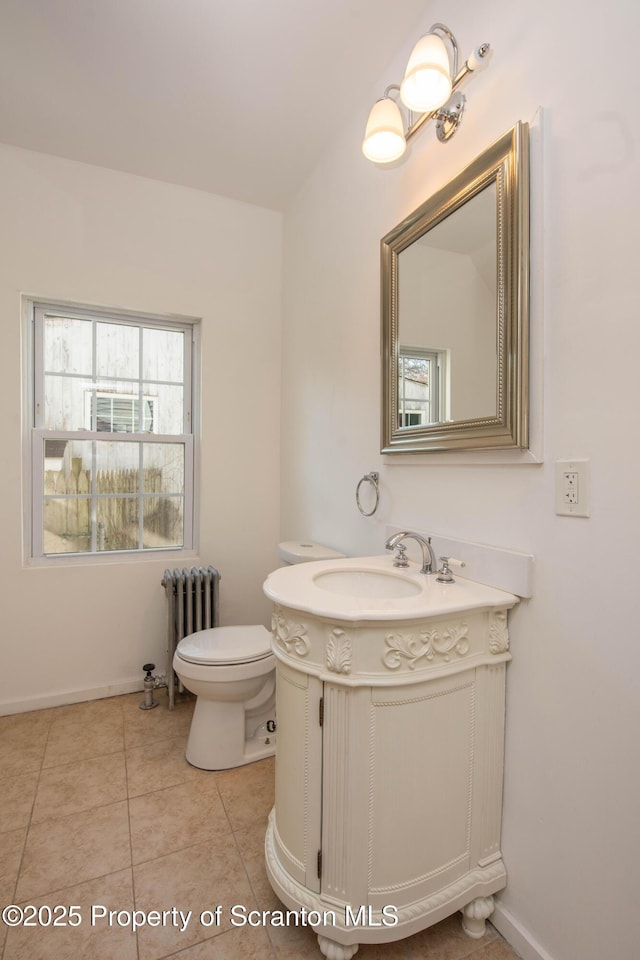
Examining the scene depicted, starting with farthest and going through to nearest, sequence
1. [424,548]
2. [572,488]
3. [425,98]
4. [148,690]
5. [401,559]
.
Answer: [148,690], [401,559], [424,548], [425,98], [572,488]

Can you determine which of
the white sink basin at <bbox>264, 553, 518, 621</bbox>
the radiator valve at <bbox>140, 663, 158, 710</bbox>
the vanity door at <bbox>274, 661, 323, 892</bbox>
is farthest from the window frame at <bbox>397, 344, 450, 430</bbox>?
the radiator valve at <bbox>140, 663, 158, 710</bbox>

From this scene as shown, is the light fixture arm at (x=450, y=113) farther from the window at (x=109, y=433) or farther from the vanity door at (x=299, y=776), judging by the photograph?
the window at (x=109, y=433)

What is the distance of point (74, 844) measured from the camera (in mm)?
1403

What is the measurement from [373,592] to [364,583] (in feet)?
0.13

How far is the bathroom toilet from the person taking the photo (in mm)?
1721

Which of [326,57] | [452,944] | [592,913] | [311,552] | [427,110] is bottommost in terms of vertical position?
[452,944]

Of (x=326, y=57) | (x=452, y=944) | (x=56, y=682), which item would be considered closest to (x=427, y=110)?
(x=326, y=57)

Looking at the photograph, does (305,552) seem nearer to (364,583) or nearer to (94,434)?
(364,583)

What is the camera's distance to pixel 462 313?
134 cm

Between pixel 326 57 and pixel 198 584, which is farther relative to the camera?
pixel 198 584

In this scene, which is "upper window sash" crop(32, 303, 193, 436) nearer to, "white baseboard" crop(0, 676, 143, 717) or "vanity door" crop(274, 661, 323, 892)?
"white baseboard" crop(0, 676, 143, 717)

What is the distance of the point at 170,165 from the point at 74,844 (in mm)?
2832

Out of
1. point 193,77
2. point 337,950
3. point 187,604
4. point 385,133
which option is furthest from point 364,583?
point 193,77

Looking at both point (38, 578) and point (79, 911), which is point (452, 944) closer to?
point (79, 911)
